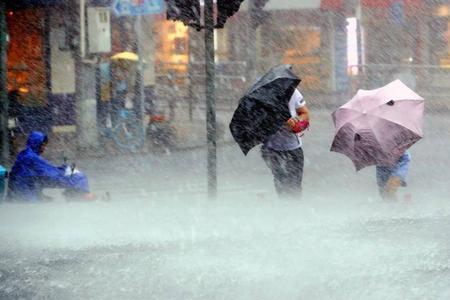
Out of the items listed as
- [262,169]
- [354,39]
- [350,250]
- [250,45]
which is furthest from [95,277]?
[250,45]

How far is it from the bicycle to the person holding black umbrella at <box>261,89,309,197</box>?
9.32m

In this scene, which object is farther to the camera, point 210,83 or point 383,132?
point 210,83

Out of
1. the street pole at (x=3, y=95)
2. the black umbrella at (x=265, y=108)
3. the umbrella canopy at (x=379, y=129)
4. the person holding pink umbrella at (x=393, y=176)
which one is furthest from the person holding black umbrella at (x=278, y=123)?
the street pole at (x=3, y=95)

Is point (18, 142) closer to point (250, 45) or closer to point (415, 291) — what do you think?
point (415, 291)

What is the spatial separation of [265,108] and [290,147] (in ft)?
1.46

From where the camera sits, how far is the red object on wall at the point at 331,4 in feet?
109

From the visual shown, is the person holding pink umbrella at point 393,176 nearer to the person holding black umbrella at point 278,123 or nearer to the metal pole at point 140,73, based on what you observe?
the person holding black umbrella at point 278,123

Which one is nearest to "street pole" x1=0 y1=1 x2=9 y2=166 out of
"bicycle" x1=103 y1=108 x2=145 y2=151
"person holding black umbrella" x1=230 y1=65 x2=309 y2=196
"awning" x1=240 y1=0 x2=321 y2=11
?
"bicycle" x1=103 y1=108 x2=145 y2=151

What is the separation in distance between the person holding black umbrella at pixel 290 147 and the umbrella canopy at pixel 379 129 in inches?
22.2

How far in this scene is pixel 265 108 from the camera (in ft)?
28.9

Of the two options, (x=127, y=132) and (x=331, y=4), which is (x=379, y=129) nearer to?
(x=127, y=132)

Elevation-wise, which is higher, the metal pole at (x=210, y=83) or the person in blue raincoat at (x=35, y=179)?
the metal pole at (x=210, y=83)

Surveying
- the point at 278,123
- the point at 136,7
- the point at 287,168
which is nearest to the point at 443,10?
the point at 136,7

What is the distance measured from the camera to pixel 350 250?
6797 mm
